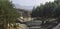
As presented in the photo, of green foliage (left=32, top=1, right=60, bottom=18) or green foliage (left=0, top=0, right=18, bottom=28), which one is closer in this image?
green foliage (left=0, top=0, right=18, bottom=28)

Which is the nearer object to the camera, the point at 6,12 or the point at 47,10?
the point at 6,12

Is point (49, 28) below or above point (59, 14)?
below

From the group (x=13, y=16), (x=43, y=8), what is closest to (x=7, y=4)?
(x=13, y=16)

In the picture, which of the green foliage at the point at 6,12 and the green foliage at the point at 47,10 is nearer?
the green foliage at the point at 6,12

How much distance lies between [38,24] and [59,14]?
2.27 feet

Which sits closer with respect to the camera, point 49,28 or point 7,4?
point 7,4

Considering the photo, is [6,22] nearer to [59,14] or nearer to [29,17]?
[29,17]

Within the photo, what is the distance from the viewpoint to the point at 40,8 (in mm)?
5520

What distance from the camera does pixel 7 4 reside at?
4809 mm

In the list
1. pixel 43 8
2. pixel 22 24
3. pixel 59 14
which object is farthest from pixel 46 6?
pixel 22 24

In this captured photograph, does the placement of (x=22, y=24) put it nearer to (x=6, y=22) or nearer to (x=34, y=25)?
(x=34, y=25)

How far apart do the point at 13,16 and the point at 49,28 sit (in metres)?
1.14

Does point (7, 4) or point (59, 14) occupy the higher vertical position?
point (7, 4)

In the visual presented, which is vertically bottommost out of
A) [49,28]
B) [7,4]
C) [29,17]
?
[49,28]
